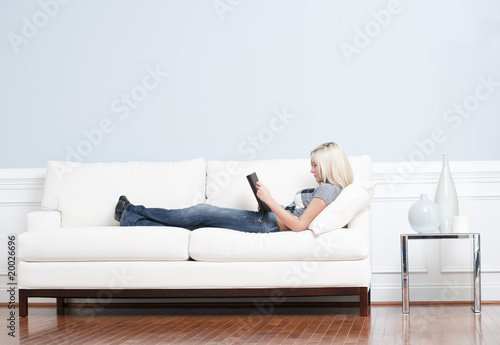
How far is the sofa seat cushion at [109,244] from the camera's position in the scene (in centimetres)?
333

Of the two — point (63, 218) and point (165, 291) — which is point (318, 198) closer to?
point (165, 291)

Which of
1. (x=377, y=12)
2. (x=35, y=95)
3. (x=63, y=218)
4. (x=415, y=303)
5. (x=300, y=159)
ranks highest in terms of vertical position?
(x=377, y=12)

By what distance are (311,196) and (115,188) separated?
122 centimetres

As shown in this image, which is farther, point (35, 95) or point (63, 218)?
point (35, 95)

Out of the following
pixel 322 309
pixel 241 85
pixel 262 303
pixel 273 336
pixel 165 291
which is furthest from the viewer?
pixel 241 85

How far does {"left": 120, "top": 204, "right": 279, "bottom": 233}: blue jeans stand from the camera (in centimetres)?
357

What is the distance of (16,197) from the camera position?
4359 millimetres

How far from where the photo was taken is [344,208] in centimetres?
333

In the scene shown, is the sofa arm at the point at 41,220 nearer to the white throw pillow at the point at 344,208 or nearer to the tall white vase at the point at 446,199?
Answer: the white throw pillow at the point at 344,208

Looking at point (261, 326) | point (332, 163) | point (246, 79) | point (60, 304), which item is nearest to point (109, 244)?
point (60, 304)

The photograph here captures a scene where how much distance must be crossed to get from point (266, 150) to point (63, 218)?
1347 millimetres

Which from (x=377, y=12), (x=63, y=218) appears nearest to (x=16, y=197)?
(x=63, y=218)

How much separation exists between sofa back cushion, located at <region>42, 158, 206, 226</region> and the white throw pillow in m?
0.95

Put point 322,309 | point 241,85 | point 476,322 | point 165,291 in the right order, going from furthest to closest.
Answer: point 241,85
point 322,309
point 165,291
point 476,322
